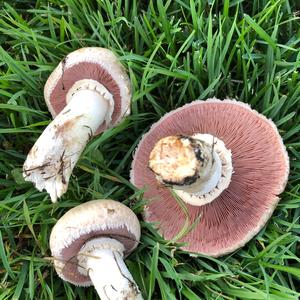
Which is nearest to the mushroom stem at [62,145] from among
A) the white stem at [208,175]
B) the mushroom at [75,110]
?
the mushroom at [75,110]

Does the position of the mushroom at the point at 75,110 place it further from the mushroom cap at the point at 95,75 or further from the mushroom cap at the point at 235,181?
the mushroom cap at the point at 235,181

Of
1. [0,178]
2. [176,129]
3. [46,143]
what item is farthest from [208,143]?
[0,178]

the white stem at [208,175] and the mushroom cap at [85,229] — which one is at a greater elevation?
the white stem at [208,175]

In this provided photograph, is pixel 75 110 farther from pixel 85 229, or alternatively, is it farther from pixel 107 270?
pixel 107 270

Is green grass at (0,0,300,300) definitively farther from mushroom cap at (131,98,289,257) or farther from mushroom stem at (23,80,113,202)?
mushroom stem at (23,80,113,202)

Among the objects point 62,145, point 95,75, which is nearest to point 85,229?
point 62,145

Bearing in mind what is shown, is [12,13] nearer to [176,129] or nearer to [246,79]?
[176,129]
